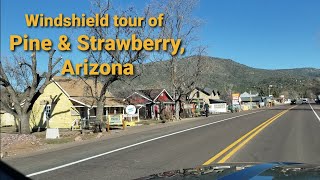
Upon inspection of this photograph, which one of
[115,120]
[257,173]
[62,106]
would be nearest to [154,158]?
[257,173]

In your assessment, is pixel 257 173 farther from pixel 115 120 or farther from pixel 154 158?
pixel 115 120

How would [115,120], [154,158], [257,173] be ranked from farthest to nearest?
[115,120], [154,158], [257,173]

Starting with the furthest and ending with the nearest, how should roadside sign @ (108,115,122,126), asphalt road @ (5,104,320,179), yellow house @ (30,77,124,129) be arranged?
yellow house @ (30,77,124,129), roadside sign @ (108,115,122,126), asphalt road @ (5,104,320,179)

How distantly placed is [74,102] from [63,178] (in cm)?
3308

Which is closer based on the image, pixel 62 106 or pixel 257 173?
pixel 257 173

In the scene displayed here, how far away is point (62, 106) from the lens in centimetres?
4262

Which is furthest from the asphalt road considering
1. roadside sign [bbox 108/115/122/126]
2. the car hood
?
roadside sign [bbox 108/115/122/126]

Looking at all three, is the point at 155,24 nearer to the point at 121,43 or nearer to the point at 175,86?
the point at 121,43

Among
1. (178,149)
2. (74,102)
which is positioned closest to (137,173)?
(178,149)

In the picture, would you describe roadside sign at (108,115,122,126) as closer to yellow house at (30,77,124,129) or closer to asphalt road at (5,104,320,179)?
yellow house at (30,77,124,129)

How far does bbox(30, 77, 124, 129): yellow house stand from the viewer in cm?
4184

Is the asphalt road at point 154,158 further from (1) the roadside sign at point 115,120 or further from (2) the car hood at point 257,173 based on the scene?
(1) the roadside sign at point 115,120

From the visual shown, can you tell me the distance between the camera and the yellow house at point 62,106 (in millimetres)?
41844

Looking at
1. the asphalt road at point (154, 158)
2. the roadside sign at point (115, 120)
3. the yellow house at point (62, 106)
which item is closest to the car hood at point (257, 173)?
the asphalt road at point (154, 158)
